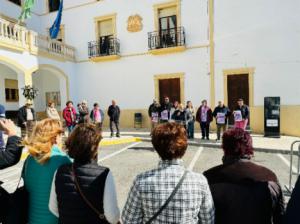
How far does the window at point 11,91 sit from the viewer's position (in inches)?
617

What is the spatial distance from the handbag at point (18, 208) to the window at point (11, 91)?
15.5 m

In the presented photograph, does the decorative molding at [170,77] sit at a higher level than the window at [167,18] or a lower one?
lower

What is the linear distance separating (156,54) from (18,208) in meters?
13.0

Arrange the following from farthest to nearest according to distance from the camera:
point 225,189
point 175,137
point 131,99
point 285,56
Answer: point 131,99, point 285,56, point 225,189, point 175,137

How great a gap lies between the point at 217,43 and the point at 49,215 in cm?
1251

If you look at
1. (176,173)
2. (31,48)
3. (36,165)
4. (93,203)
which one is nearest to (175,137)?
(176,173)

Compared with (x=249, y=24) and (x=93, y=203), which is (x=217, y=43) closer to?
(x=249, y=24)

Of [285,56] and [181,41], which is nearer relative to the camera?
[285,56]

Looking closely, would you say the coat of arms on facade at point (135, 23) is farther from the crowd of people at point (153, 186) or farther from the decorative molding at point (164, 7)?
the crowd of people at point (153, 186)

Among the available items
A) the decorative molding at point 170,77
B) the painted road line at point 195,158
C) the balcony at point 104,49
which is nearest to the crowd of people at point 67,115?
the painted road line at point 195,158

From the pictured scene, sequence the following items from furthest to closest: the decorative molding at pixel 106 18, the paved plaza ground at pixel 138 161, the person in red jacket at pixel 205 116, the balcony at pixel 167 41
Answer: the decorative molding at pixel 106 18 → the balcony at pixel 167 41 → the person in red jacket at pixel 205 116 → the paved plaza ground at pixel 138 161

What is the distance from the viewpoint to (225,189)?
6.30 feet

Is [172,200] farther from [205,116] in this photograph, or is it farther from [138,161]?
[205,116]

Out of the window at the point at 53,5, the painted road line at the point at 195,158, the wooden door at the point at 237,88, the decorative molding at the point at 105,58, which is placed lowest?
the painted road line at the point at 195,158
